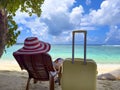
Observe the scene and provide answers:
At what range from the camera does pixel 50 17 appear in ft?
139

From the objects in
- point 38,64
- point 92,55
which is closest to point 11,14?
point 38,64

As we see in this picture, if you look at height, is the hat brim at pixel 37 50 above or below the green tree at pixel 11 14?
below

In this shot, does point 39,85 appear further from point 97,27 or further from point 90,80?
point 97,27

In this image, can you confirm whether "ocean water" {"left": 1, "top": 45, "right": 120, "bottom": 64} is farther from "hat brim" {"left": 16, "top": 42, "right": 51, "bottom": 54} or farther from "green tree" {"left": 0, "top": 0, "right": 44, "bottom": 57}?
"hat brim" {"left": 16, "top": 42, "right": 51, "bottom": 54}

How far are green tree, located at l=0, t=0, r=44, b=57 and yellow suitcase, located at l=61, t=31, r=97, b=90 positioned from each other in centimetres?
184

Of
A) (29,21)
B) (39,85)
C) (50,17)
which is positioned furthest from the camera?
(29,21)

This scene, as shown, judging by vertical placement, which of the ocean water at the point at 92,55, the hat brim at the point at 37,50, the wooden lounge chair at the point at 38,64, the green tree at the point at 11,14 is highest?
the green tree at the point at 11,14

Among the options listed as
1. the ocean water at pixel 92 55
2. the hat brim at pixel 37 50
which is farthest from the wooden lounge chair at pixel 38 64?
the ocean water at pixel 92 55

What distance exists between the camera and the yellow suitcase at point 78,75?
12.3 feet

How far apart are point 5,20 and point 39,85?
1.60 meters

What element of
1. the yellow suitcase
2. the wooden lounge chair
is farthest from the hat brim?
the yellow suitcase

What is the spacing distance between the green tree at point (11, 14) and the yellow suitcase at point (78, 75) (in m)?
1.84

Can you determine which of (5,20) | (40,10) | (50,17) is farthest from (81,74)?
(50,17)

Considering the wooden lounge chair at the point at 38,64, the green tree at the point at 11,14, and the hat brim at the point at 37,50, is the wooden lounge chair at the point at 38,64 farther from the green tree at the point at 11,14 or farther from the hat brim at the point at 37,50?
the green tree at the point at 11,14
